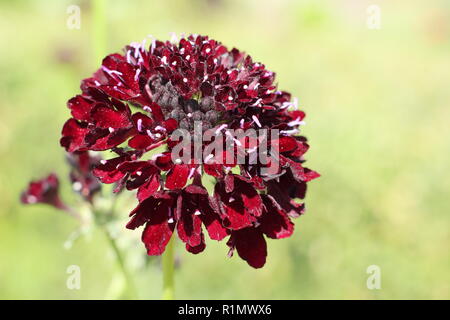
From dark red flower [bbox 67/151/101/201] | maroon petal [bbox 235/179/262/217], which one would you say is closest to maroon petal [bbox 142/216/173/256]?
maroon petal [bbox 235/179/262/217]

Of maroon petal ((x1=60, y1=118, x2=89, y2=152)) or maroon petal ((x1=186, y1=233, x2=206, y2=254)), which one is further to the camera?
maroon petal ((x1=60, y1=118, x2=89, y2=152))

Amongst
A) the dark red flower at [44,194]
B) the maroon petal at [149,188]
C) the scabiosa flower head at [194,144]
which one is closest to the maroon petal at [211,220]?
the scabiosa flower head at [194,144]

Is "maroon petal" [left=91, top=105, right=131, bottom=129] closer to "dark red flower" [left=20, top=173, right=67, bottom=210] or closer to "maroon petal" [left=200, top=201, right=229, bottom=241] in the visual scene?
"maroon petal" [left=200, top=201, right=229, bottom=241]

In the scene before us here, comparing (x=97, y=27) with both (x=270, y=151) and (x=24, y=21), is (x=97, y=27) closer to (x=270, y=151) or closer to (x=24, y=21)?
(x=270, y=151)

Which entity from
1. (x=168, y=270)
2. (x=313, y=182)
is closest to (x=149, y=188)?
(x=168, y=270)

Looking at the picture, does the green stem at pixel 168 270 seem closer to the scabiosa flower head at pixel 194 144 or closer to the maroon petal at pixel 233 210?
the scabiosa flower head at pixel 194 144

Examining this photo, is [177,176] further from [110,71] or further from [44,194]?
[44,194]
